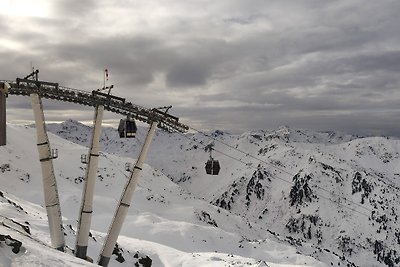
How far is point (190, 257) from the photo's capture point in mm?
48281

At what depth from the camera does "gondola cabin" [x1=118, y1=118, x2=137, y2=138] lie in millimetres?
28953

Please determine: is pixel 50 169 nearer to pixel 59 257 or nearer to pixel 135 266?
pixel 59 257

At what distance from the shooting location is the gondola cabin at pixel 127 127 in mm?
28953

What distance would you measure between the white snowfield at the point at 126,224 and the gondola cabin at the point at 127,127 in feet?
29.5

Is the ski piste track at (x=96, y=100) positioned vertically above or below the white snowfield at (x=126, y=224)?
above

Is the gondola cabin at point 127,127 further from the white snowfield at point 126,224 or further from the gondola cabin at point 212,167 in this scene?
the white snowfield at point 126,224

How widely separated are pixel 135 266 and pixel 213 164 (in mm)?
13503

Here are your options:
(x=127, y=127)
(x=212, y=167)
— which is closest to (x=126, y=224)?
(x=212, y=167)

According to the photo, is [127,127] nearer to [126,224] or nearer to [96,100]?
[96,100]

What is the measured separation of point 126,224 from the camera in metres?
83.8

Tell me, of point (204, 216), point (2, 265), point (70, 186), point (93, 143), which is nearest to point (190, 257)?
point (93, 143)

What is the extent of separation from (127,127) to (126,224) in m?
58.9

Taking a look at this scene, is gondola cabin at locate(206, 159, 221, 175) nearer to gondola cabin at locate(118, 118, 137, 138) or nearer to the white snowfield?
gondola cabin at locate(118, 118, 137, 138)

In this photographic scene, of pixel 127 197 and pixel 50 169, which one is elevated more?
pixel 50 169
